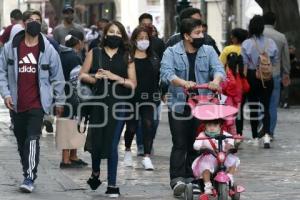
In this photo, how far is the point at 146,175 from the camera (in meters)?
13.2

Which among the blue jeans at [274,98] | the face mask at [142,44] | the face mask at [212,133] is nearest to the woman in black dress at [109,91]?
the face mask at [212,133]

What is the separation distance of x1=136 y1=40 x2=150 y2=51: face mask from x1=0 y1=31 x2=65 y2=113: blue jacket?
2409 millimetres

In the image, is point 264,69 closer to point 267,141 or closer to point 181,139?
point 267,141

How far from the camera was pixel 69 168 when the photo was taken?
45.1 feet

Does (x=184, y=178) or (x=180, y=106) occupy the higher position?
(x=180, y=106)

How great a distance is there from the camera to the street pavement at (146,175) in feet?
37.4

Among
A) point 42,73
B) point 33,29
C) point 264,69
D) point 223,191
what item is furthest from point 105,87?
point 264,69

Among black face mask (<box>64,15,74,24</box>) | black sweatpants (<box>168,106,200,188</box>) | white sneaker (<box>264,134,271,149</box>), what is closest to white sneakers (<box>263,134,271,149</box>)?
white sneaker (<box>264,134,271,149</box>)

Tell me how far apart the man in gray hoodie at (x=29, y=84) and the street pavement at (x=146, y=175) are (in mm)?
477

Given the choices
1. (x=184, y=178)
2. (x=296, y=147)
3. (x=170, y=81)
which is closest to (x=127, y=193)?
(x=184, y=178)

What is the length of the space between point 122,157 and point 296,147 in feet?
9.86

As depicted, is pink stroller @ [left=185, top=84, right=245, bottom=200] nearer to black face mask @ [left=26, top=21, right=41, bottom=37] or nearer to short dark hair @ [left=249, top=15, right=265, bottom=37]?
black face mask @ [left=26, top=21, right=41, bottom=37]

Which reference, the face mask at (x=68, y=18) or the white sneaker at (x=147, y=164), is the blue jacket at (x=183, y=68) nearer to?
the white sneaker at (x=147, y=164)

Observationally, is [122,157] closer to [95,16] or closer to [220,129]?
[220,129]
